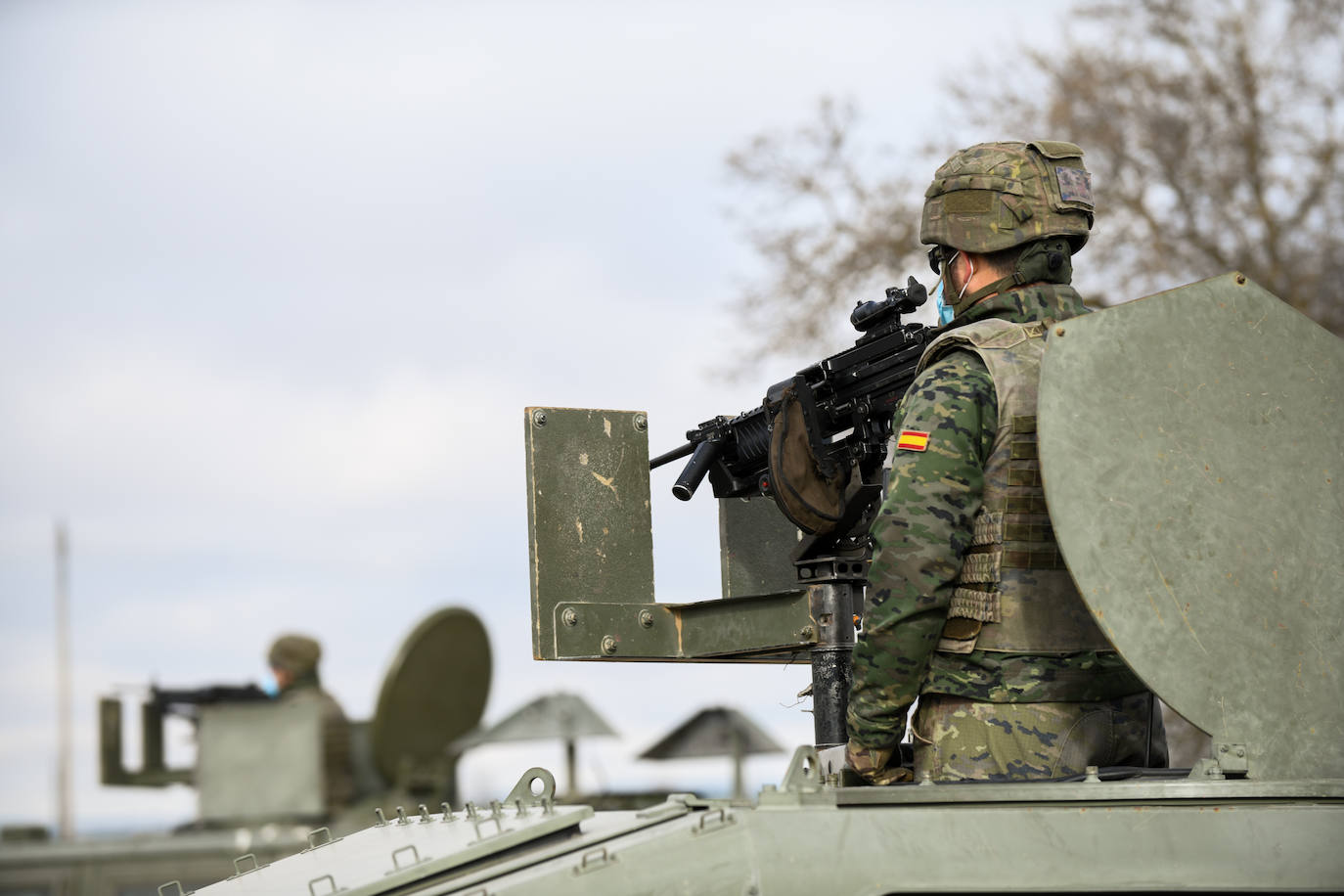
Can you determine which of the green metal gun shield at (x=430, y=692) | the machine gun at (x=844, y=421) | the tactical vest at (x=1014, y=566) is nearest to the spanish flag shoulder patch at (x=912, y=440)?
the tactical vest at (x=1014, y=566)

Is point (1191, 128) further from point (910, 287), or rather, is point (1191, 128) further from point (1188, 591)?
point (1188, 591)

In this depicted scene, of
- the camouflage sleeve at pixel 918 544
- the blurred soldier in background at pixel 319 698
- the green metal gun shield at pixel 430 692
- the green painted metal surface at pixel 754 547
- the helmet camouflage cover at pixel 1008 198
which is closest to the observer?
the camouflage sleeve at pixel 918 544

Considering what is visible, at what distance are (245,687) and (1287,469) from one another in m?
10.9

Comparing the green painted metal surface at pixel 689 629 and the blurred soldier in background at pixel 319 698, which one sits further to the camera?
the blurred soldier in background at pixel 319 698

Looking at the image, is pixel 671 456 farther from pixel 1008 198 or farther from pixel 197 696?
pixel 197 696

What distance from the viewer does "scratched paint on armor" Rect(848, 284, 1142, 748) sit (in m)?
3.49

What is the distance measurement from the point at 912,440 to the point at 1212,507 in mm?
631

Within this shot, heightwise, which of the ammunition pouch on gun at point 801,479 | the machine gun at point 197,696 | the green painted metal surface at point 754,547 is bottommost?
the machine gun at point 197,696

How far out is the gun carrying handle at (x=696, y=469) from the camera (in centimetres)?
483

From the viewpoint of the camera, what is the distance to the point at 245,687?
13.0 m

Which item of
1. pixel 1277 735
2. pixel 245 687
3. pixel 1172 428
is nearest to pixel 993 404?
pixel 1172 428

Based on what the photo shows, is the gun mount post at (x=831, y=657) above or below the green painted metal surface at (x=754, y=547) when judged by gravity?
below

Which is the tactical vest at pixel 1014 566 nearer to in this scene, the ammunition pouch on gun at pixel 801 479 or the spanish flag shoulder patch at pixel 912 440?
the spanish flag shoulder patch at pixel 912 440

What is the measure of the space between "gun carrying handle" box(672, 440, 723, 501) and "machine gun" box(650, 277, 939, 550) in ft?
0.94
